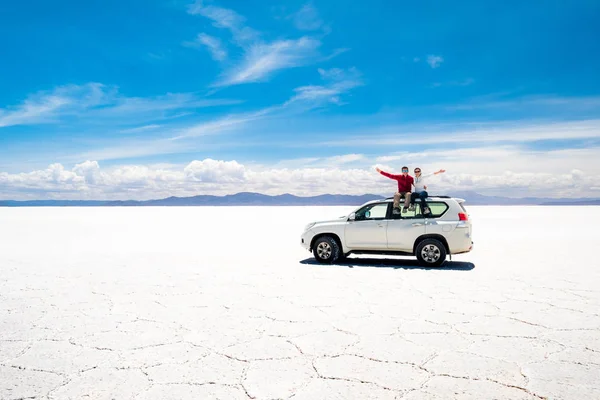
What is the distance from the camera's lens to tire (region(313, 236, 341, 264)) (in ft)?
36.5

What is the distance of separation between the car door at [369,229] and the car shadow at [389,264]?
1.49ft

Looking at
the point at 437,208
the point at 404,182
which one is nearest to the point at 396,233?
the point at 437,208

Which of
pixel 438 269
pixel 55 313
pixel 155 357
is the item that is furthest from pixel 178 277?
pixel 438 269

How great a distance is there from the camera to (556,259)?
11.6m

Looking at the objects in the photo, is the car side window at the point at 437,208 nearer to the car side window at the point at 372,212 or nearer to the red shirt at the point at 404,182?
the red shirt at the point at 404,182

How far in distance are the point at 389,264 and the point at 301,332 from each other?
6070 millimetres

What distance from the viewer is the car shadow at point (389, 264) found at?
10.5 m

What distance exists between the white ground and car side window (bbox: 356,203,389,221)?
1.31m

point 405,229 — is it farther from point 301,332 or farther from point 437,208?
point 301,332

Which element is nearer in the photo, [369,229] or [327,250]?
[369,229]

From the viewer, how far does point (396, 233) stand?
10.8m

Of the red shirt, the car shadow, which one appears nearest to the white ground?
the car shadow

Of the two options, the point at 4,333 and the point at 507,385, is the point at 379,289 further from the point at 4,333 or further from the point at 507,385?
the point at 4,333

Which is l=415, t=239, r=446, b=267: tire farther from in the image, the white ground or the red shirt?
the red shirt
